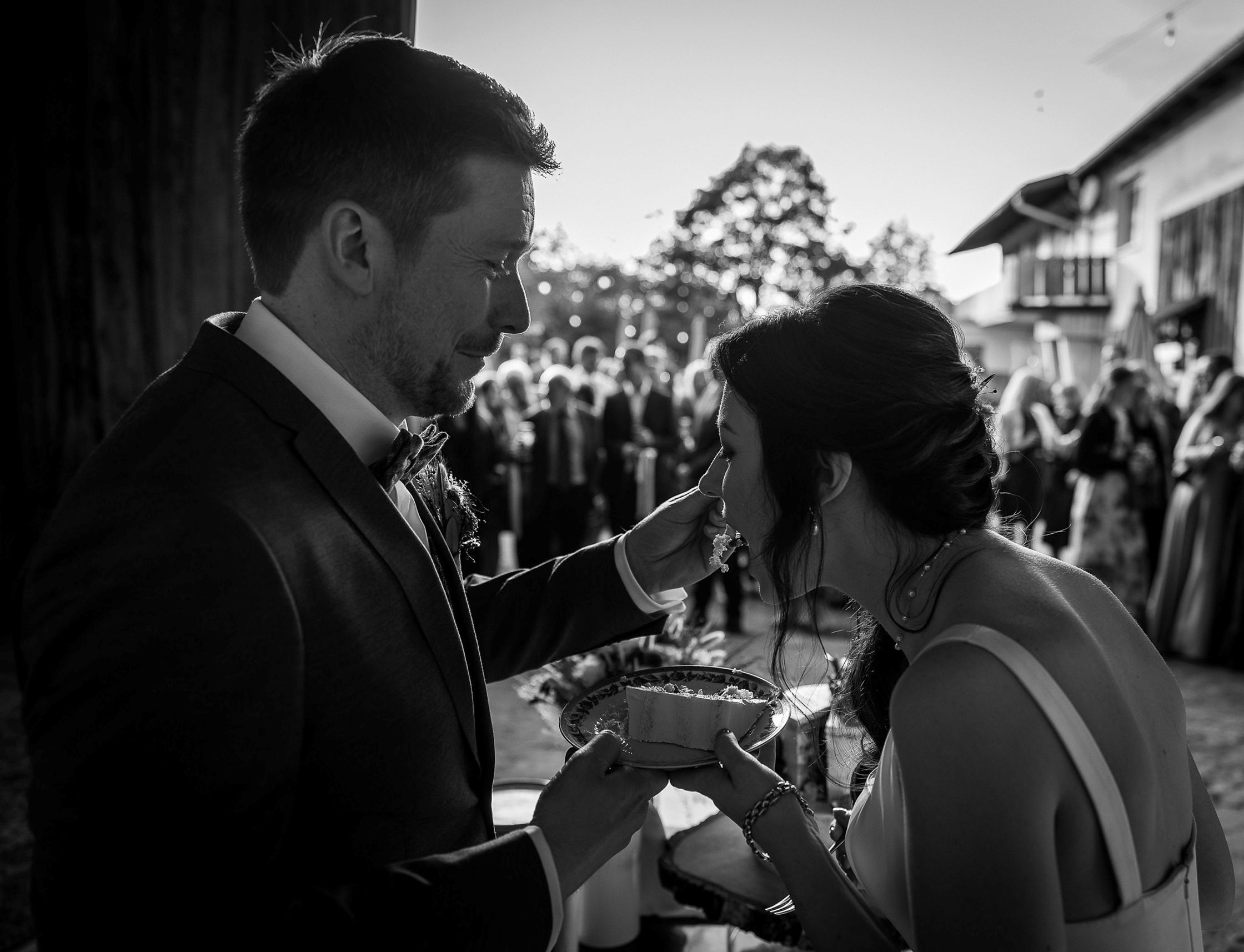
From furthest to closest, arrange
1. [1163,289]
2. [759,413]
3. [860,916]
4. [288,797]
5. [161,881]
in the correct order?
[1163,289], [759,413], [860,916], [288,797], [161,881]

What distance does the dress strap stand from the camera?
49.3 inches

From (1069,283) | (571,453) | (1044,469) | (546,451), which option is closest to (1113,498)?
(1044,469)

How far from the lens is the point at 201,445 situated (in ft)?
3.73

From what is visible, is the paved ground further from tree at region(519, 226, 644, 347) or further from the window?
tree at region(519, 226, 644, 347)

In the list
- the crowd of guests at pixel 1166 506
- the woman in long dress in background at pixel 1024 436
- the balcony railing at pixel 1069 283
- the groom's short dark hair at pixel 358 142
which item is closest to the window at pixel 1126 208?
the balcony railing at pixel 1069 283

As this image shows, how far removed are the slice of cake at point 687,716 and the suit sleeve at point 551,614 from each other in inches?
17.4

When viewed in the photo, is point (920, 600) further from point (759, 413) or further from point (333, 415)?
point (333, 415)

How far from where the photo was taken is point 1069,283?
2162 cm

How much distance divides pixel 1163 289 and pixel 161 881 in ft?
62.5

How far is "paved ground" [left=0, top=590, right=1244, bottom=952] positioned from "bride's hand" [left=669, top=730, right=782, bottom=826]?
0.69 metres

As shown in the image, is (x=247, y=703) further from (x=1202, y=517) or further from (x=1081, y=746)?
(x=1202, y=517)

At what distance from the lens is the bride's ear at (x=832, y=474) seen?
169 cm

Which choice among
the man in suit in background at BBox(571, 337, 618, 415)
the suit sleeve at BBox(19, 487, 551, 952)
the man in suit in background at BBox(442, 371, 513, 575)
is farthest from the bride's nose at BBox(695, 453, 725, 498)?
the man in suit in background at BBox(571, 337, 618, 415)

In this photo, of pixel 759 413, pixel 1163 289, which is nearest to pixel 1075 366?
pixel 1163 289
